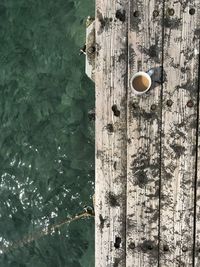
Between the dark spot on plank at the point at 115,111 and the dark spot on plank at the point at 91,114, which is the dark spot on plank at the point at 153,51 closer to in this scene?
the dark spot on plank at the point at 115,111

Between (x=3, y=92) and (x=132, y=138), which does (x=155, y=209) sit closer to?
(x=132, y=138)

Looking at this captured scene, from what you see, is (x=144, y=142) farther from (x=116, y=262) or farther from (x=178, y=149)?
(x=116, y=262)

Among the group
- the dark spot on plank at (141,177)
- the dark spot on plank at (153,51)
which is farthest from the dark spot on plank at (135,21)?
the dark spot on plank at (141,177)

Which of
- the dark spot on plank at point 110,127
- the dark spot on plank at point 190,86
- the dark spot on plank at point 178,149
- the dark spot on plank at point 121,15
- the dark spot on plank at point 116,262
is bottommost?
the dark spot on plank at point 116,262

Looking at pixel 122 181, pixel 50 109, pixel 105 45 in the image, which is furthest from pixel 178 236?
pixel 50 109

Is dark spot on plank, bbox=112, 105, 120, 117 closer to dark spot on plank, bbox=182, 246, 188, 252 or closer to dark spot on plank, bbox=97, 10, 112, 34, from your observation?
dark spot on plank, bbox=97, 10, 112, 34
